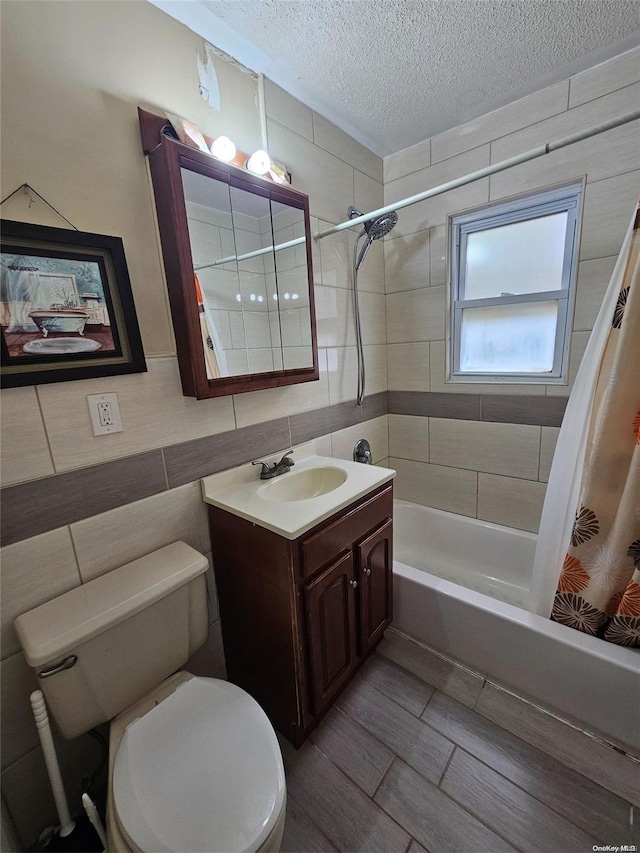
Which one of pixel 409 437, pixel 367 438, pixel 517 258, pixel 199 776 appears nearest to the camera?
pixel 199 776

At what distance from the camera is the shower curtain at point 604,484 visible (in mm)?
1215

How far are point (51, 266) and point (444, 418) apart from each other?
6.48 ft

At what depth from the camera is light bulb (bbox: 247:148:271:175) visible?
132cm

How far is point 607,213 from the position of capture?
154 cm

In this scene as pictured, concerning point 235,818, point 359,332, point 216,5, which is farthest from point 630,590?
point 216,5

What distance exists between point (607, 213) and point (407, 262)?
3.10 feet

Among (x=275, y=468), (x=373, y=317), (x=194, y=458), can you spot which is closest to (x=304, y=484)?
(x=275, y=468)

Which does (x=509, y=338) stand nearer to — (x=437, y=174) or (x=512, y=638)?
(x=437, y=174)

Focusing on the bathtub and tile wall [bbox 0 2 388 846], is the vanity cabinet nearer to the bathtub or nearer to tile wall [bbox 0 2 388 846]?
tile wall [bbox 0 2 388 846]

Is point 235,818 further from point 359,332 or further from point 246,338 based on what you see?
point 359,332

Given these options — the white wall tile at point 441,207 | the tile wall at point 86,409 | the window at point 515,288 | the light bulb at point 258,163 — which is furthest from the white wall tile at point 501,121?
the light bulb at point 258,163

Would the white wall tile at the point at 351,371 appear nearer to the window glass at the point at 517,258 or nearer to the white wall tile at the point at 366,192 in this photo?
the window glass at the point at 517,258

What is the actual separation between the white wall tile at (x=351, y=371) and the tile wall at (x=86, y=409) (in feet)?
1.81

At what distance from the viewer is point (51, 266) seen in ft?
3.02
